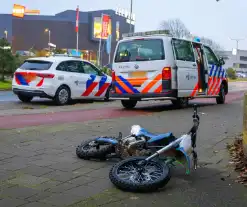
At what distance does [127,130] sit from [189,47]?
212 inches

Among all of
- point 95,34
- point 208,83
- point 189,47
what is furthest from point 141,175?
point 95,34

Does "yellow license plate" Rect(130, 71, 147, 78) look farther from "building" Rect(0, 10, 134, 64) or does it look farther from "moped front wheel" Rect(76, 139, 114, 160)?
"building" Rect(0, 10, 134, 64)

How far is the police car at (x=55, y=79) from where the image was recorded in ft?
44.9

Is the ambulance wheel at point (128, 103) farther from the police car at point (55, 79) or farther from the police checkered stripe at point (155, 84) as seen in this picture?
the police car at point (55, 79)

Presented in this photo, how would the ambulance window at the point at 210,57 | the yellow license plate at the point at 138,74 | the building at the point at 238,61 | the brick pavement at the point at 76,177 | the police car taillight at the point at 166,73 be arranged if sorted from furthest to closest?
the building at the point at 238,61
the ambulance window at the point at 210,57
the yellow license plate at the point at 138,74
the police car taillight at the point at 166,73
the brick pavement at the point at 76,177

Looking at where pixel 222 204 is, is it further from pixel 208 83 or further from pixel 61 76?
pixel 61 76

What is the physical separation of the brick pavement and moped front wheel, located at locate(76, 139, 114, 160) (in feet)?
0.30

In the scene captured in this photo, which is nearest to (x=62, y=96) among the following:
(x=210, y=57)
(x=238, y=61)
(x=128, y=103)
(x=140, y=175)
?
(x=128, y=103)

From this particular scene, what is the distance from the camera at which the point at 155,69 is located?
36.1 feet

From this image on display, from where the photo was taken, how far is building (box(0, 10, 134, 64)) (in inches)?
4392

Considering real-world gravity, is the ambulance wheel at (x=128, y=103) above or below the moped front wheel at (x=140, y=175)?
below

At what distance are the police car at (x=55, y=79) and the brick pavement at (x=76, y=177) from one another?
6.32 meters

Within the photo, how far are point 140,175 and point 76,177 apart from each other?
82 cm

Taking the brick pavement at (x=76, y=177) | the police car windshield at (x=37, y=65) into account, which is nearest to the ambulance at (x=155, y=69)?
the police car windshield at (x=37, y=65)
